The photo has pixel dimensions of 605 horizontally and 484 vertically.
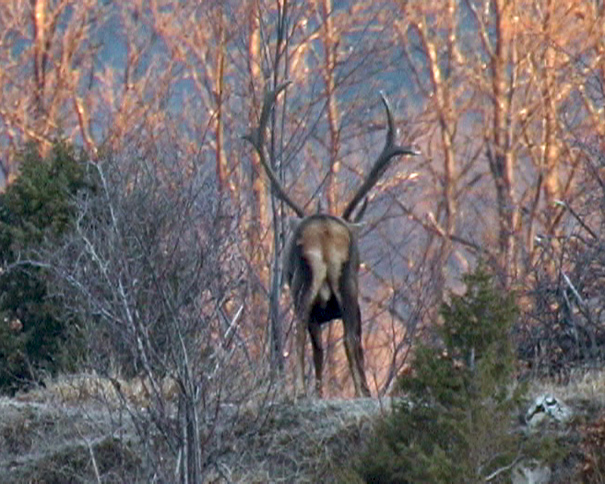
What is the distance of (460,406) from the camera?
941cm

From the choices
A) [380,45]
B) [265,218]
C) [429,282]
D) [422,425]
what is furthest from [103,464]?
[380,45]

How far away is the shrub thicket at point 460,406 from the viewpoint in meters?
9.27

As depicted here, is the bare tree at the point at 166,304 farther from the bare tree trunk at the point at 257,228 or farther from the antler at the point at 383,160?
the bare tree trunk at the point at 257,228

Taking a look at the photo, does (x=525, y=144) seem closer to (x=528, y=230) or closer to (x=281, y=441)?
(x=528, y=230)

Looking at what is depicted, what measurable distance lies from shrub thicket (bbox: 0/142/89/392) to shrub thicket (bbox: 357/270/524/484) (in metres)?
5.41

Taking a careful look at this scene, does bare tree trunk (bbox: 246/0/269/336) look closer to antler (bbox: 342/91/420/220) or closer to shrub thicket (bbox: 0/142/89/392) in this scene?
shrub thicket (bbox: 0/142/89/392)

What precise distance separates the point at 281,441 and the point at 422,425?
1861mm

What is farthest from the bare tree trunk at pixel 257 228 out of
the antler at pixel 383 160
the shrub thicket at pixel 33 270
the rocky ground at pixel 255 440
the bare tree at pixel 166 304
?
the bare tree at pixel 166 304

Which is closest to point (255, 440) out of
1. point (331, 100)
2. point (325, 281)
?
point (325, 281)

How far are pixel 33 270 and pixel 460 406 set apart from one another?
258 inches

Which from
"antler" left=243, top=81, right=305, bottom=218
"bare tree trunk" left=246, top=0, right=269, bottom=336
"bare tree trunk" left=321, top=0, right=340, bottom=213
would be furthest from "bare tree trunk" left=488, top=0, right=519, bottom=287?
"antler" left=243, top=81, right=305, bottom=218

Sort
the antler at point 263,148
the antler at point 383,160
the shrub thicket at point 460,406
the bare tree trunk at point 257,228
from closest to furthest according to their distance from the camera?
the shrub thicket at point 460,406 → the antler at point 383,160 → the antler at point 263,148 → the bare tree trunk at point 257,228

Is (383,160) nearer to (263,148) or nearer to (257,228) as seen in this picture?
(263,148)

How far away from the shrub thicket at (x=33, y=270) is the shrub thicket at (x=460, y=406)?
541 cm
